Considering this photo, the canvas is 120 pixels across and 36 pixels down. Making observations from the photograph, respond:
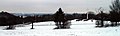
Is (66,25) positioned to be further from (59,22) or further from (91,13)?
(91,13)

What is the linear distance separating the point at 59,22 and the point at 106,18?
26.7m

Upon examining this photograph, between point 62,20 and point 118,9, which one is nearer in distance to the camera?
point 62,20

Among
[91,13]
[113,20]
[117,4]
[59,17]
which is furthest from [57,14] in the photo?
[91,13]

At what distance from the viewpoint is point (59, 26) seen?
52125 millimetres

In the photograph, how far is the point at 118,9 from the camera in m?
71.6

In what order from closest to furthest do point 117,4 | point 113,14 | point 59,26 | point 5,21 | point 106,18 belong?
point 59,26 < point 113,14 < point 117,4 < point 106,18 < point 5,21

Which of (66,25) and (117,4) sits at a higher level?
(117,4)

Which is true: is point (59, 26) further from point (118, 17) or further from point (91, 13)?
point (91, 13)

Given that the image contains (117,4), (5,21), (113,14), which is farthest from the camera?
(5,21)

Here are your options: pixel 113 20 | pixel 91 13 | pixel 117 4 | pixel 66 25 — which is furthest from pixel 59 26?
pixel 91 13

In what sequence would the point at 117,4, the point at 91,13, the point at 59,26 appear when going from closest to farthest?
the point at 59,26 → the point at 117,4 → the point at 91,13

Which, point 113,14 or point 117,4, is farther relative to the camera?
point 117,4

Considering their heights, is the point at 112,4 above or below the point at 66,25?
above

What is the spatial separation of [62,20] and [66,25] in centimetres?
162
